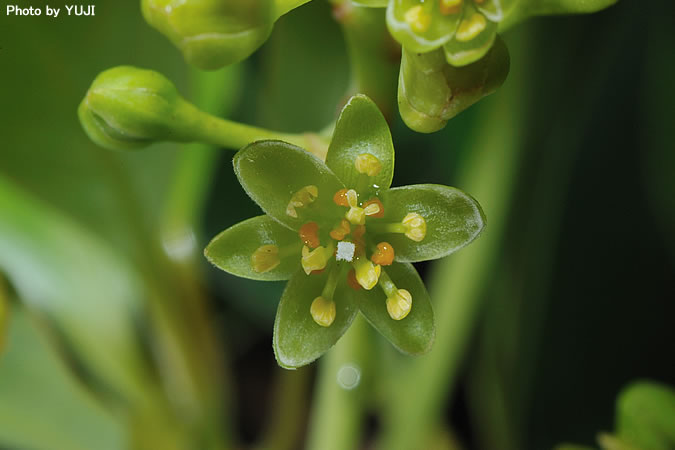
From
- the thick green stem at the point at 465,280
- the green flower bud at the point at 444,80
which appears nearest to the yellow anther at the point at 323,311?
the green flower bud at the point at 444,80

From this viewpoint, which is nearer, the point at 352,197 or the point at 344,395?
the point at 352,197

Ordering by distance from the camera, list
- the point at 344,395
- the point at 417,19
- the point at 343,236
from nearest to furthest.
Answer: the point at 417,19, the point at 343,236, the point at 344,395

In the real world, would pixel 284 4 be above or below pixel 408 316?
above

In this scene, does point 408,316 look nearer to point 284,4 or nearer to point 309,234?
point 309,234

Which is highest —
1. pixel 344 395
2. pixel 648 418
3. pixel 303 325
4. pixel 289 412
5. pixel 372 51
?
pixel 372 51

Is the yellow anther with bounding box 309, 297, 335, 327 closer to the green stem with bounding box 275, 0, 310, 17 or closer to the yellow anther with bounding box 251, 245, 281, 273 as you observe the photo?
the yellow anther with bounding box 251, 245, 281, 273

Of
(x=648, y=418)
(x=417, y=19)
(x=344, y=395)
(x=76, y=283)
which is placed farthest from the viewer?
(x=76, y=283)

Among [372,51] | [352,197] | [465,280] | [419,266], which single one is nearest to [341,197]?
[352,197]
